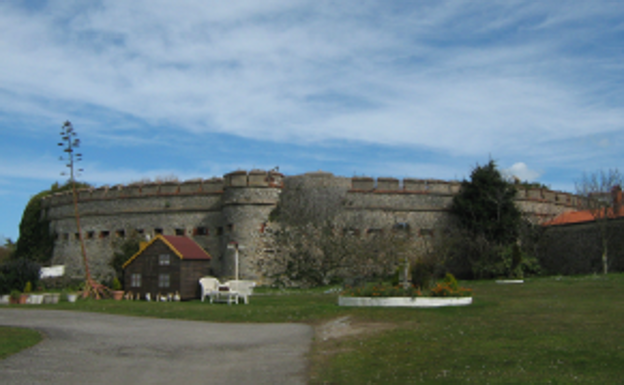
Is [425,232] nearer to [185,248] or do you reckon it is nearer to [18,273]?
[185,248]

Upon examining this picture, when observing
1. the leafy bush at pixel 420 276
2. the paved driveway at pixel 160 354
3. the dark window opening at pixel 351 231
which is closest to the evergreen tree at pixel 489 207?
the dark window opening at pixel 351 231

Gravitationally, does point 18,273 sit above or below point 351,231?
below

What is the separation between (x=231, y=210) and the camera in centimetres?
3231

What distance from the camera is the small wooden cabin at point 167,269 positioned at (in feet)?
79.8

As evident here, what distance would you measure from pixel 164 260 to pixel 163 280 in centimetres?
84

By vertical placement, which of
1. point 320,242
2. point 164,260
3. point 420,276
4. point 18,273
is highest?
point 320,242

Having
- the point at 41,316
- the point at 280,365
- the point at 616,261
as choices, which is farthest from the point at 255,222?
the point at 280,365

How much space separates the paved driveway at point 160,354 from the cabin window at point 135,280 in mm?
10422

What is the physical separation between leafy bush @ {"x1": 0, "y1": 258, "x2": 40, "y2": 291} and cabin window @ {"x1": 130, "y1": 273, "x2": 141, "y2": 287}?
4891 millimetres

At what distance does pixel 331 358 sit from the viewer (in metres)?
9.48

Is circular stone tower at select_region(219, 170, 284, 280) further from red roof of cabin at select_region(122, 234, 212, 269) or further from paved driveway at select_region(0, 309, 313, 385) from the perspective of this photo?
paved driveway at select_region(0, 309, 313, 385)

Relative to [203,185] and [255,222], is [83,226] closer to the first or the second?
[203,185]

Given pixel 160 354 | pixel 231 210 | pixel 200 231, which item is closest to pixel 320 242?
pixel 231 210

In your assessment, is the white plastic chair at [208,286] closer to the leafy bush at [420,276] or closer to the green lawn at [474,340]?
the green lawn at [474,340]
